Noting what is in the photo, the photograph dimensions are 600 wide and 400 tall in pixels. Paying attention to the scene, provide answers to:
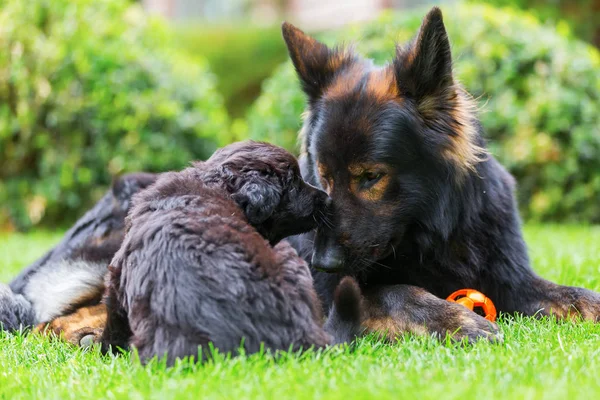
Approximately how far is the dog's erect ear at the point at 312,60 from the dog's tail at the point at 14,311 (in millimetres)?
2175

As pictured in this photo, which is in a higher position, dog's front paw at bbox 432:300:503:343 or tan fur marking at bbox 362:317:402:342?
dog's front paw at bbox 432:300:503:343

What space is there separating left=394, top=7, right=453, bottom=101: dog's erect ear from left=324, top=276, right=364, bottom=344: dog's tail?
1291mm

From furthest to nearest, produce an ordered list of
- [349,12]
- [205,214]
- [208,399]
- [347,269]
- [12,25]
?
[349,12]
[12,25]
[347,269]
[205,214]
[208,399]

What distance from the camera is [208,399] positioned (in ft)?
7.79

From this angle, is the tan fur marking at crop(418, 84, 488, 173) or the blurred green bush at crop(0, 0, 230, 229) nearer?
the tan fur marking at crop(418, 84, 488, 173)

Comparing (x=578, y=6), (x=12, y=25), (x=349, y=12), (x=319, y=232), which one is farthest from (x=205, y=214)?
(x=349, y=12)

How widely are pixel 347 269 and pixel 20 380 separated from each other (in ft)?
5.65

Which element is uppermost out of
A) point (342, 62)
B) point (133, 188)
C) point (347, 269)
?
point (342, 62)

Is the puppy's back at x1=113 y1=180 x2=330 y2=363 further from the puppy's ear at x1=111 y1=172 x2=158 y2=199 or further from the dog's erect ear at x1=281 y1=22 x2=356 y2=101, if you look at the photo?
the puppy's ear at x1=111 y1=172 x2=158 y2=199

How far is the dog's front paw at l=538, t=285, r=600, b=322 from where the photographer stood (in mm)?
3770

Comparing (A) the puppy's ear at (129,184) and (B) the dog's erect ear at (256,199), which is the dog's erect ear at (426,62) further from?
(A) the puppy's ear at (129,184)

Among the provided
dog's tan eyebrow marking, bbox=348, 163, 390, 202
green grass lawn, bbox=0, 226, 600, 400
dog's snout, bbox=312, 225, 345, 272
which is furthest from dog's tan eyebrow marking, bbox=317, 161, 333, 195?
green grass lawn, bbox=0, 226, 600, 400

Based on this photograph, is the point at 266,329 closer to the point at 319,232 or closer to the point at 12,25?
the point at 319,232

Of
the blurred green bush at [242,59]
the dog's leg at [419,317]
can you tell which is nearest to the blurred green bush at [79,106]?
the blurred green bush at [242,59]
